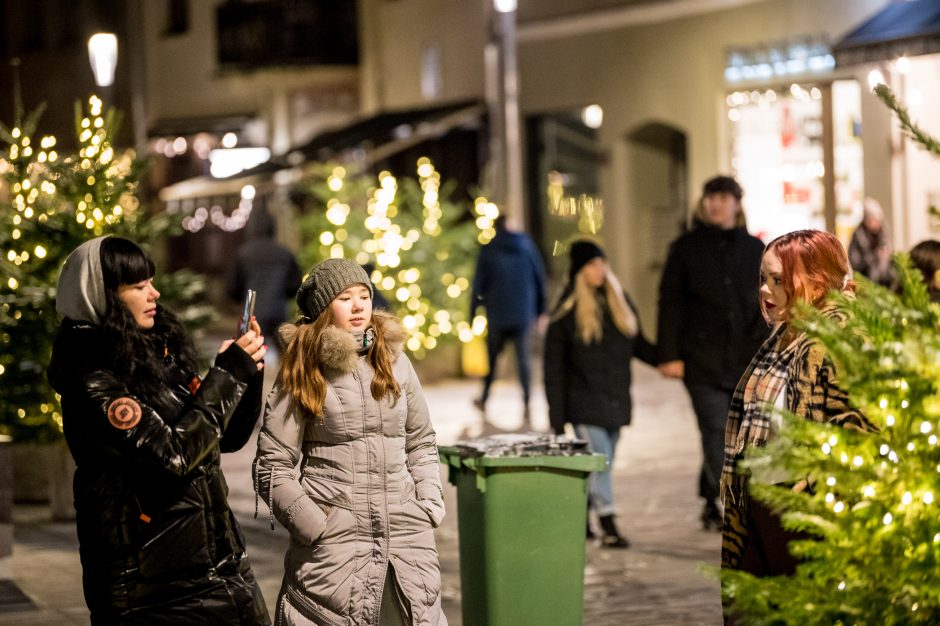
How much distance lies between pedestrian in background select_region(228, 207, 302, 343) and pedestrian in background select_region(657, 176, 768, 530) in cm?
652

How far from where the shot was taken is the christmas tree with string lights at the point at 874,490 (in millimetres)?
3850

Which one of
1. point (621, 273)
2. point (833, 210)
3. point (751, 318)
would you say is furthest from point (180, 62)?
point (751, 318)

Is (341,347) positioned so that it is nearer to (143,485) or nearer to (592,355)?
(143,485)

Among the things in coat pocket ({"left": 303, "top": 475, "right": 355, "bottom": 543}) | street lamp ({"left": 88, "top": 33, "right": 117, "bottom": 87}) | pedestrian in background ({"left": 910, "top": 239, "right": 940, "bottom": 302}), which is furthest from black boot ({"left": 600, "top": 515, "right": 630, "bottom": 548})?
street lamp ({"left": 88, "top": 33, "right": 117, "bottom": 87})

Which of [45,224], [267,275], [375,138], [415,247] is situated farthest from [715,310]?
[375,138]

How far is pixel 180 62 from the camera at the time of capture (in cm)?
3847

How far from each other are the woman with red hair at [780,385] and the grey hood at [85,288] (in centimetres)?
205

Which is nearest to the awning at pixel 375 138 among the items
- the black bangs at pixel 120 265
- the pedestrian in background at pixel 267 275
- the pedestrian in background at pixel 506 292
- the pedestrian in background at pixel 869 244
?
the pedestrian in background at pixel 506 292

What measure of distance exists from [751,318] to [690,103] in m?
12.5

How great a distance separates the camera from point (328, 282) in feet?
19.2

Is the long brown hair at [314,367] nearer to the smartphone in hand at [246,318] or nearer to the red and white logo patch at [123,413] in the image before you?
the smartphone in hand at [246,318]

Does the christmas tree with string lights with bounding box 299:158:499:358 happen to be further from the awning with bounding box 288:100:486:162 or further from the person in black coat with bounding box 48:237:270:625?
the person in black coat with bounding box 48:237:270:625

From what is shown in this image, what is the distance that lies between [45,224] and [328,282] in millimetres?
5933

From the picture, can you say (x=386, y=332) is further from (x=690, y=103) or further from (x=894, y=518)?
(x=690, y=103)
